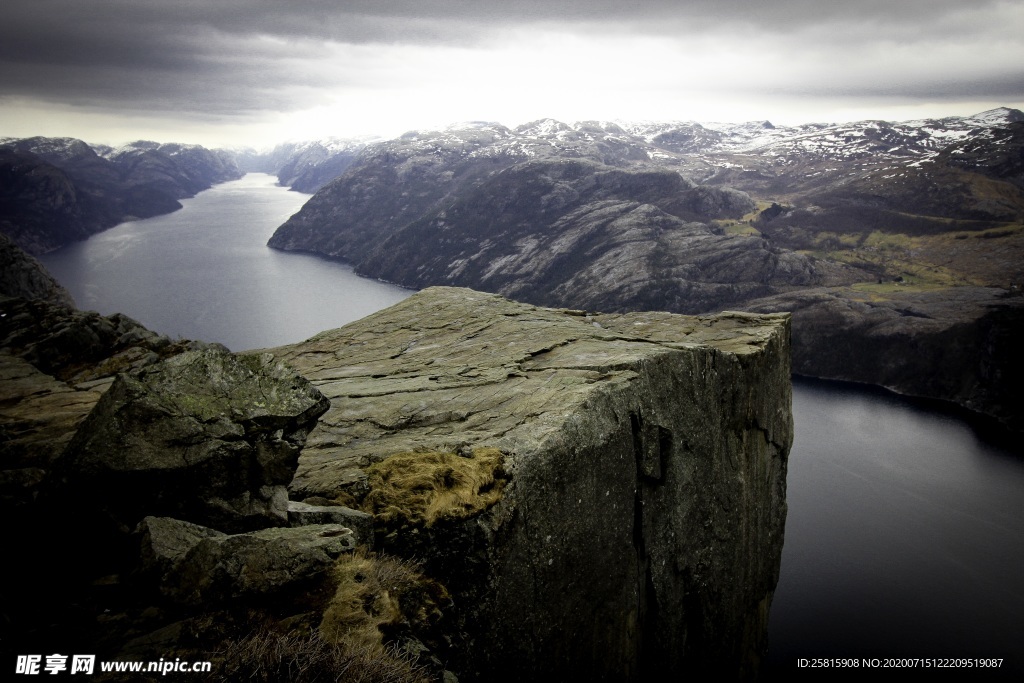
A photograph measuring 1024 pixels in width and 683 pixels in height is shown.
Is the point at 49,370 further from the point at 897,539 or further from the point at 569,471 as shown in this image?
the point at 897,539

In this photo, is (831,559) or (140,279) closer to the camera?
(831,559)

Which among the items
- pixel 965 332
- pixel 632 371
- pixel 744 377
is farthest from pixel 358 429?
pixel 965 332

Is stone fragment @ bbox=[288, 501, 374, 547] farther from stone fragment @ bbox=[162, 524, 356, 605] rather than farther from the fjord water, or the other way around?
the fjord water

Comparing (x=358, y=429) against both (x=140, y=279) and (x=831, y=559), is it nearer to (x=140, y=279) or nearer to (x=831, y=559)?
(x=831, y=559)

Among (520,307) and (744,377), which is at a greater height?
(520,307)

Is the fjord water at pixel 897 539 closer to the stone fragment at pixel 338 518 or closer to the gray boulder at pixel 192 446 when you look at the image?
the stone fragment at pixel 338 518

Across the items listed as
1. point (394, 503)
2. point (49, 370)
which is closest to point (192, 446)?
point (394, 503)
